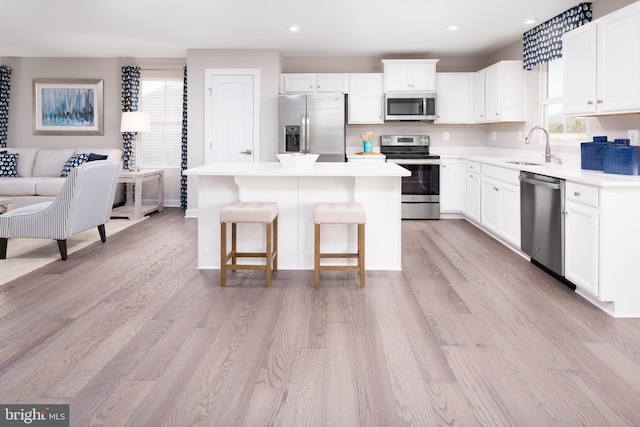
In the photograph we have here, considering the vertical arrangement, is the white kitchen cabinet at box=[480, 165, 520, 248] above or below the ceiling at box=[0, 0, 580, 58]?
below

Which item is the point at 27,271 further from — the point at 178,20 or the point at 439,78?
the point at 439,78

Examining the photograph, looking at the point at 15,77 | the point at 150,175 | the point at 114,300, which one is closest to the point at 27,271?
the point at 114,300

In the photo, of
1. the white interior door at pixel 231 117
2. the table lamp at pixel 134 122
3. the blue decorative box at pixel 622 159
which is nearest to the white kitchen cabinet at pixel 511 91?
the blue decorative box at pixel 622 159

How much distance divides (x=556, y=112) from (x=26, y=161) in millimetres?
6994

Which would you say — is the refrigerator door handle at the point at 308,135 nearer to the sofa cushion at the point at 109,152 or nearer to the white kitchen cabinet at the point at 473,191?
the white kitchen cabinet at the point at 473,191

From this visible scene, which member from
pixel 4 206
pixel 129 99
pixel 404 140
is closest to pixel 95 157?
pixel 129 99

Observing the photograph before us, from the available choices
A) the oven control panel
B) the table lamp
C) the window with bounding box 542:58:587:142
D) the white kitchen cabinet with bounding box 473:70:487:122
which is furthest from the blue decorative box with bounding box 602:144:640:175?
the table lamp

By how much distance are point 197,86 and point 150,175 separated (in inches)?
58.0

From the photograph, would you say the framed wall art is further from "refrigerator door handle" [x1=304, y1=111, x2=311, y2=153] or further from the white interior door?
"refrigerator door handle" [x1=304, y1=111, x2=311, y2=153]

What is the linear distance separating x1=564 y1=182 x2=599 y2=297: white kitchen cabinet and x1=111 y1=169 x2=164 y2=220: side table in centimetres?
540

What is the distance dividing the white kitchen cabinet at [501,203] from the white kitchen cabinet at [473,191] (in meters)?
0.18

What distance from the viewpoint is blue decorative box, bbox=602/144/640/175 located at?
333cm

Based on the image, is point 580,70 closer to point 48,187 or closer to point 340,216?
point 340,216

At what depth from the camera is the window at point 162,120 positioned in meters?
7.85
